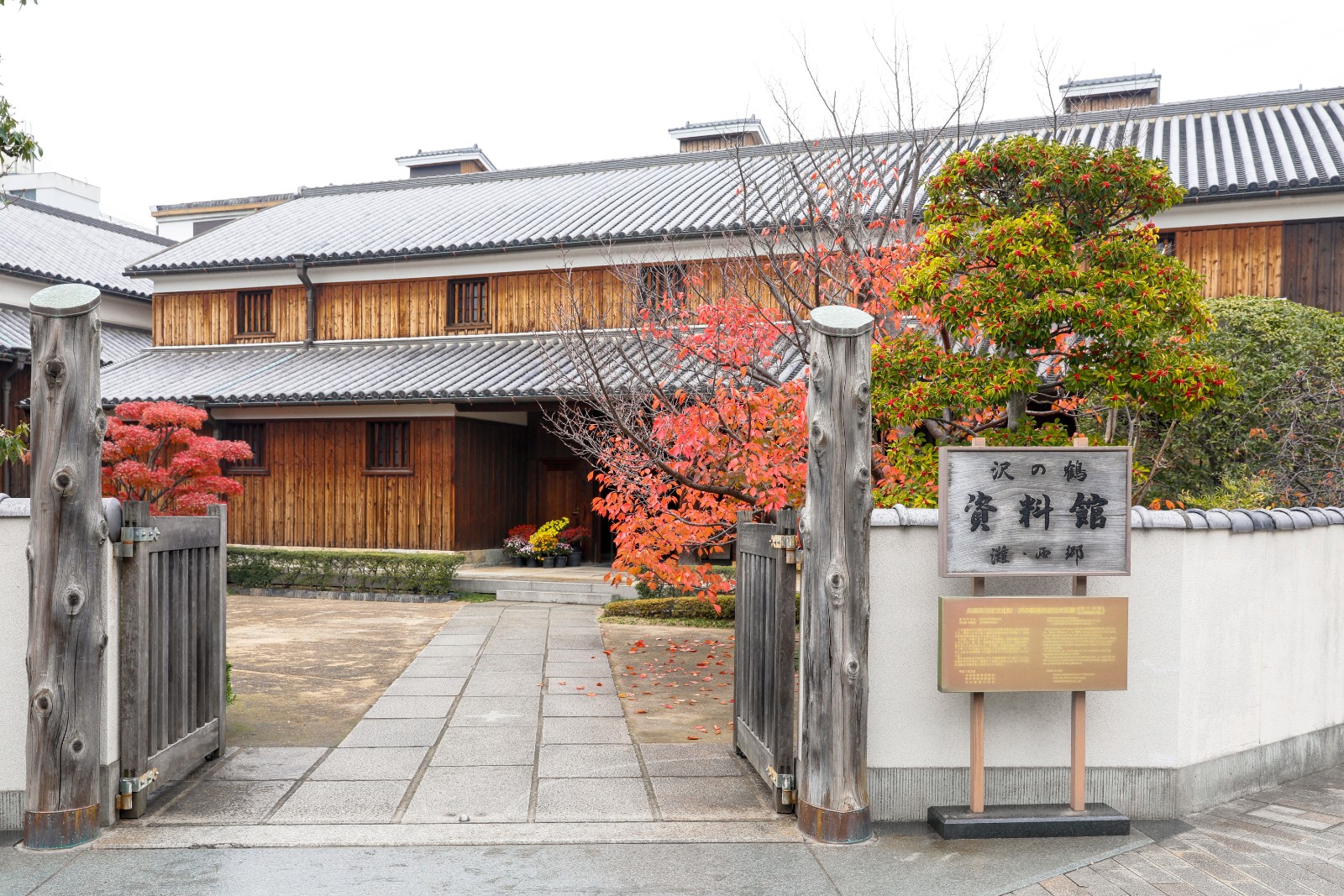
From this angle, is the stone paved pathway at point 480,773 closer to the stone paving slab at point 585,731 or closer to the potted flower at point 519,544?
the stone paving slab at point 585,731

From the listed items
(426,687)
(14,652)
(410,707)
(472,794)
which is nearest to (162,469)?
(426,687)

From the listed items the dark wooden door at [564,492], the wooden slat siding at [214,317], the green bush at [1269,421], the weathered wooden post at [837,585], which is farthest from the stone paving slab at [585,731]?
the wooden slat siding at [214,317]

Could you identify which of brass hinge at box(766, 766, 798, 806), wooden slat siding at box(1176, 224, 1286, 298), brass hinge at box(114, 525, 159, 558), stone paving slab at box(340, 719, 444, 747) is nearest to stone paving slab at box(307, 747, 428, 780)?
Answer: stone paving slab at box(340, 719, 444, 747)

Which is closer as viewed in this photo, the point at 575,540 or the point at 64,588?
the point at 64,588

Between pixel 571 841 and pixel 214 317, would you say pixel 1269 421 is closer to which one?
pixel 571 841

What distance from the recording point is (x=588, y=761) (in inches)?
244

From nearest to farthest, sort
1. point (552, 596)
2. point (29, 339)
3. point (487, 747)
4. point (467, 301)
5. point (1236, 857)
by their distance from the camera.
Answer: point (1236, 857) < point (487, 747) < point (552, 596) < point (467, 301) < point (29, 339)

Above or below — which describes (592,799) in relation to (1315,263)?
below

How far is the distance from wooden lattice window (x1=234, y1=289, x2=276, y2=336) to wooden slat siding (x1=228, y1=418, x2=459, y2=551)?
9.94ft

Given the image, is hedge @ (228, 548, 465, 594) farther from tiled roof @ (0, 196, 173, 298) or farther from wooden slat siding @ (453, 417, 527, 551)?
tiled roof @ (0, 196, 173, 298)

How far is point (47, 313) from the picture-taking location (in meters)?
4.76

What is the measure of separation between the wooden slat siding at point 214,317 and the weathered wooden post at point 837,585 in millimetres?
16345

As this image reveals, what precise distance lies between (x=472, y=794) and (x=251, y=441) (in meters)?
13.9

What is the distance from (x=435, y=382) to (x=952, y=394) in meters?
11.1
